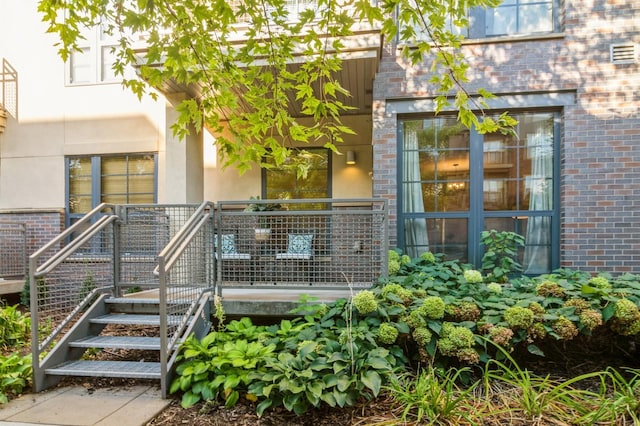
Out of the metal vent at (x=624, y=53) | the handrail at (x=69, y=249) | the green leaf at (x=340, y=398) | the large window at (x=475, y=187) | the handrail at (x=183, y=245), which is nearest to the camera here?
the green leaf at (x=340, y=398)

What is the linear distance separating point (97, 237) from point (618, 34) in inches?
266

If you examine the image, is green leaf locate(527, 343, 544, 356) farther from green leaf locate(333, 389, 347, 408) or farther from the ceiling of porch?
the ceiling of porch

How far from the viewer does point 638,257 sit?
4.77m

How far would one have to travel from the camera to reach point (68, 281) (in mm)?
4000

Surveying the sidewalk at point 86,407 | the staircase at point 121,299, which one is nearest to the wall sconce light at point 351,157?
the staircase at point 121,299

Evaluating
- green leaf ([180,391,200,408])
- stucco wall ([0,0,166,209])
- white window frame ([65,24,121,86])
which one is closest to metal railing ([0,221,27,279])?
stucco wall ([0,0,166,209])

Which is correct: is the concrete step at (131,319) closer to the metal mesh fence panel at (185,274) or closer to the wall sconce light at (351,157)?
the metal mesh fence panel at (185,274)

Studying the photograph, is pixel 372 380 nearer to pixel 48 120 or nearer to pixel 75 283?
pixel 75 283

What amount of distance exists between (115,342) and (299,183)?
4190 millimetres

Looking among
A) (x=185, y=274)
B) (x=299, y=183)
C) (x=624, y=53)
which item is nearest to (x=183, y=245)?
(x=185, y=274)

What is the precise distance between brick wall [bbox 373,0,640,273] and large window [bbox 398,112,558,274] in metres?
0.23

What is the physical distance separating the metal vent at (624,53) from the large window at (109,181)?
7.06 meters

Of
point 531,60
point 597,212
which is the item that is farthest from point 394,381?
point 531,60

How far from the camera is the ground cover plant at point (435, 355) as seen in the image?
100 inches
